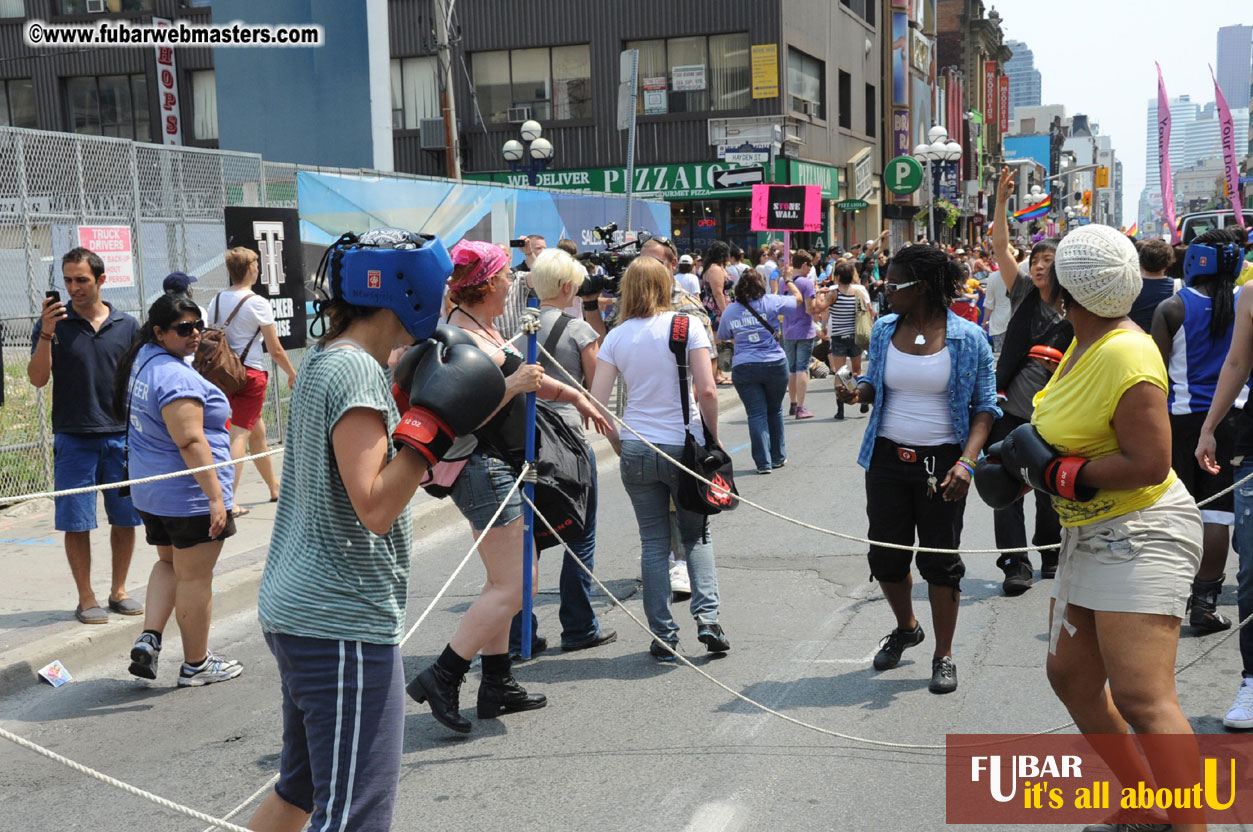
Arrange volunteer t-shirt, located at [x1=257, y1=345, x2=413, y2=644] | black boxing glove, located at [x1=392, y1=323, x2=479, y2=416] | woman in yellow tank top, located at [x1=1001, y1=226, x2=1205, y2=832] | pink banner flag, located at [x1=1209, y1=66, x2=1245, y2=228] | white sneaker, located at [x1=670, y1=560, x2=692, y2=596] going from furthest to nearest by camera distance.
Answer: pink banner flag, located at [x1=1209, y1=66, x2=1245, y2=228], white sneaker, located at [x1=670, y1=560, x2=692, y2=596], woman in yellow tank top, located at [x1=1001, y1=226, x2=1205, y2=832], black boxing glove, located at [x1=392, y1=323, x2=479, y2=416], volunteer t-shirt, located at [x1=257, y1=345, x2=413, y2=644]

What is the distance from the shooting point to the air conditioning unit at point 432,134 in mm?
31828

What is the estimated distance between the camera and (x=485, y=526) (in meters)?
4.92

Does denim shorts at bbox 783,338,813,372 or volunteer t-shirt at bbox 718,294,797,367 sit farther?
denim shorts at bbox 783,338,813,372

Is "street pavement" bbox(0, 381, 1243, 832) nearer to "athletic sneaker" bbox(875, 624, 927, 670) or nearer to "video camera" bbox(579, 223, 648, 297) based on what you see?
"athletic sneaker" bbox(875, 624, 927, 670)

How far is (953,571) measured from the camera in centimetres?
518

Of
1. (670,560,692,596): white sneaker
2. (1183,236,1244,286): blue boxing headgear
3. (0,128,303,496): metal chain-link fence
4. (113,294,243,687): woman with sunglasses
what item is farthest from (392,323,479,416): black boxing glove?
(0,128,303,496): metal chain-link fence

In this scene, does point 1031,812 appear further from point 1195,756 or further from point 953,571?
point 953,571

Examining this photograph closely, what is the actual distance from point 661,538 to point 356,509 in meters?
3.27

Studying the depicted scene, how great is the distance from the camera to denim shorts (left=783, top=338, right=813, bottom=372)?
14.1 meters

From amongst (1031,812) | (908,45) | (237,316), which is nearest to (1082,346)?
(1031,812)

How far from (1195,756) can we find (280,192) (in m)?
10.4

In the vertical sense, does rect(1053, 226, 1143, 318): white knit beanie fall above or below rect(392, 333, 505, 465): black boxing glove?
above

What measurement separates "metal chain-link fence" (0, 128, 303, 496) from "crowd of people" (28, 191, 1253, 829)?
1660mm

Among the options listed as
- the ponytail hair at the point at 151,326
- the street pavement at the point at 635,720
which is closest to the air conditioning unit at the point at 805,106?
the street pavement at the point at 635,720
